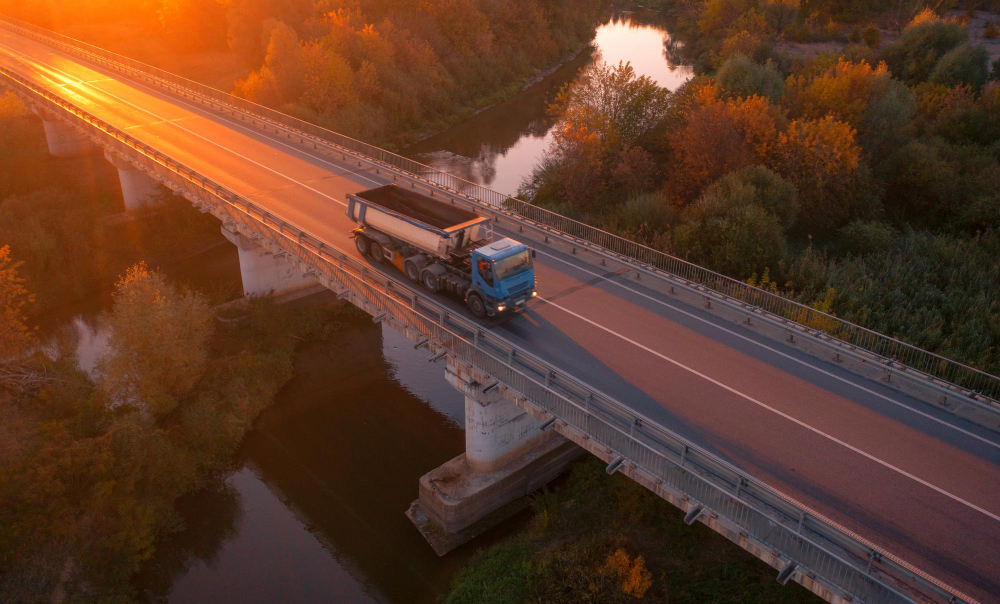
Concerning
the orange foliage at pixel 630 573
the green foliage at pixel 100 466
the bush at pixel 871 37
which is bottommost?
the green foliage at pixel 100 466

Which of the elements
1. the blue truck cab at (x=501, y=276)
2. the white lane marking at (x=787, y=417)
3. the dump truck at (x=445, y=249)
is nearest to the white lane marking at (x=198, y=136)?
the dump truck at (x=445, y=249)

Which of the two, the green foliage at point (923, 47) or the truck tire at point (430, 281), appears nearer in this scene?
the truck tire at point (430, 281)

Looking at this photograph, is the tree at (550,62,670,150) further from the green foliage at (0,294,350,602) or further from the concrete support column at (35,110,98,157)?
the concrete support column at (35,110,98,157)

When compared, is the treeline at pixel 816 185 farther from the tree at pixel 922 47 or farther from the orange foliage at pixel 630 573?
the orange foliage at pixel 630 573

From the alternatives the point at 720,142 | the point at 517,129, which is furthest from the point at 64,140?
the point at 720,142

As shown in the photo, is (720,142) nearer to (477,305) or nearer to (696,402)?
(477,305)
